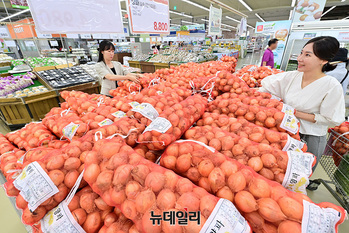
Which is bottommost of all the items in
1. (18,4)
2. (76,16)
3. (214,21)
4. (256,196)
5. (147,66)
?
Result: (147,66)

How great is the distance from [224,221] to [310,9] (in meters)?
8.37

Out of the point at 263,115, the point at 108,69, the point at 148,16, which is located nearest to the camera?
the point at 263,115

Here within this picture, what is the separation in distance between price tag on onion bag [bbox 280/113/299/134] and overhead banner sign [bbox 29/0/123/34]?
9.12ft

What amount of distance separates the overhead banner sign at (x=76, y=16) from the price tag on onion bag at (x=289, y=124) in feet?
9.12

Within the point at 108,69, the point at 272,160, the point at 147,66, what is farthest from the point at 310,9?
the point at 272,160

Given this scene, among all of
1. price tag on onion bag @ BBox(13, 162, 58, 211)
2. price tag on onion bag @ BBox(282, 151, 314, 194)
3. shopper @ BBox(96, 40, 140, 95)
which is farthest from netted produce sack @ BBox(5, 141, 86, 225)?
shopper @ BBox(96, 40, 140, 95)

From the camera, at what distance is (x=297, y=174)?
76cm

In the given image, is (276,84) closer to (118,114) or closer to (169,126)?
(169,126)

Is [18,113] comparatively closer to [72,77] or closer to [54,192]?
[72,77]

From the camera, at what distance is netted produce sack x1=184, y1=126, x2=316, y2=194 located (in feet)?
2.52

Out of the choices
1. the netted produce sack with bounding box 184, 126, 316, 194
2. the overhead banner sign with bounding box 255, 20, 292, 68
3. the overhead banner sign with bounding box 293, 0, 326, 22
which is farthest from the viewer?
the overhead banner sign with bounding box 255, 20, 292, 68

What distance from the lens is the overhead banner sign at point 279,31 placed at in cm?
625

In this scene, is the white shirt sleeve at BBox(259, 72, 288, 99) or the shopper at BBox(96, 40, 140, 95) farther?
the shopper at BBox(96, 40, 140, 95)

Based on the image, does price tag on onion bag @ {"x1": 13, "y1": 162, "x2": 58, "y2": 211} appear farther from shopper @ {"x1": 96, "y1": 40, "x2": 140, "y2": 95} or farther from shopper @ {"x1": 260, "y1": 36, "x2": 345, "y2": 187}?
shopper @ {"x1": 260, "y1": 36, "x2": 345, "y2": 187}
